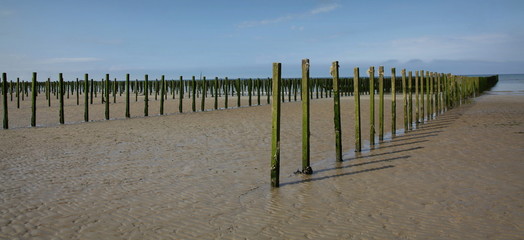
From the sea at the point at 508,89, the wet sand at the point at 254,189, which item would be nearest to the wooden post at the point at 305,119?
the wet sand at the point at 254,189

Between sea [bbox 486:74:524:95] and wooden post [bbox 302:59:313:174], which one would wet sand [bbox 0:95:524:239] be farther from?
sea [bbox 486:74:524:95]

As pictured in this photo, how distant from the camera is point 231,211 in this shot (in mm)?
4898

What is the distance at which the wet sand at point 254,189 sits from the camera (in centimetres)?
434

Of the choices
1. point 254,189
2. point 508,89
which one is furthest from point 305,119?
point 508,89

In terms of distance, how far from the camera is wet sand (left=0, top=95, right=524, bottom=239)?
171 inches

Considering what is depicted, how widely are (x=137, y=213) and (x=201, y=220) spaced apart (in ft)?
2.32

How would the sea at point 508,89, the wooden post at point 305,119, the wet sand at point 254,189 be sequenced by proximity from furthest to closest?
the sea at point 508,89
the wooden post at point 305,119
the wet sand at point 254,189

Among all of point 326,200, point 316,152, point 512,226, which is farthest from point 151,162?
point 512,226

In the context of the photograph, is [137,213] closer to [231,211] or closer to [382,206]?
[231,211]

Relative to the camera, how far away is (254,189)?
231 inches

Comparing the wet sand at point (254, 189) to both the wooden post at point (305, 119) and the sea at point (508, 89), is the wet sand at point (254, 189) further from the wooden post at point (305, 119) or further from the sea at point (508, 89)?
the sea at point (508, 89)

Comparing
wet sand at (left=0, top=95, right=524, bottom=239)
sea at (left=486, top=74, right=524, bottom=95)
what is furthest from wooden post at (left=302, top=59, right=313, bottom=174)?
sea at (left=486, top=74, right=524, bottom=95)

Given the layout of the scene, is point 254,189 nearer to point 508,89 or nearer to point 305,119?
point 305,119

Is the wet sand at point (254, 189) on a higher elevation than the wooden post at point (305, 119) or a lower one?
lower
